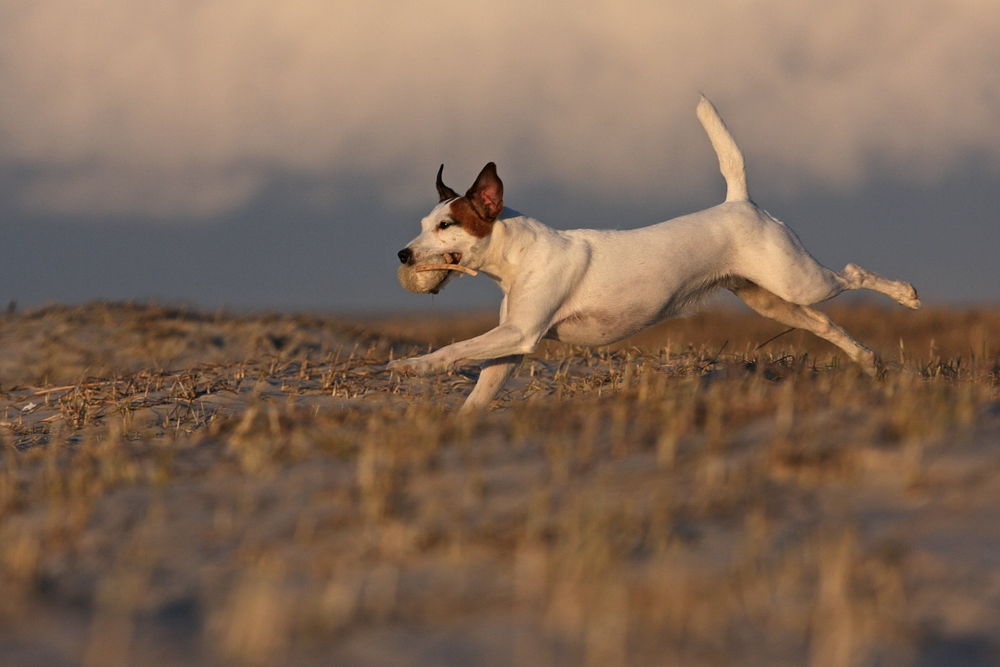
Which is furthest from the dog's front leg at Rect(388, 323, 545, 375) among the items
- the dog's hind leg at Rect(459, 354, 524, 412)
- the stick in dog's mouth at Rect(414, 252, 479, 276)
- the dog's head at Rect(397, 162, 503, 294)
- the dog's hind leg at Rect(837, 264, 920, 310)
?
the dog's hind leg at Rect(837, 264, 920, 310)

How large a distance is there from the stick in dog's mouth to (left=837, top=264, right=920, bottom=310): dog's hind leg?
300cm

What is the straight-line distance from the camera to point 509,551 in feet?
10.2

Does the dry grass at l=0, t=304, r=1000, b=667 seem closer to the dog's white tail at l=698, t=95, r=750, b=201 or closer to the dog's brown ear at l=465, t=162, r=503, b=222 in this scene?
the dog's brown ear at l=465, t=162, r=503, b=222

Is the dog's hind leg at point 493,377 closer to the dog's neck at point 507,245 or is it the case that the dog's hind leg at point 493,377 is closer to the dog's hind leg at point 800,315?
the dog's neck at point 507,245

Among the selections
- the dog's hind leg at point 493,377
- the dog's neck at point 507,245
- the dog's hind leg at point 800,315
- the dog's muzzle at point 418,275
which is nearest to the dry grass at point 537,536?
the dog's muzzle at point 418,275

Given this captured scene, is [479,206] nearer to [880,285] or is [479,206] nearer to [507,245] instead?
[507,245]

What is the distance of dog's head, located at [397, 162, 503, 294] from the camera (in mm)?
6320

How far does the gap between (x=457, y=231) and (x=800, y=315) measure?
2997 millimetres

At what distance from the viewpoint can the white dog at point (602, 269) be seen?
6.34m

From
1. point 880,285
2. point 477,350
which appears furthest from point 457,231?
point 880,285

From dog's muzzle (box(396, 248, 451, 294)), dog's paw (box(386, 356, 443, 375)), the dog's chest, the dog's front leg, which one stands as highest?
dog's muzzle (box(396, 248, 451, 294))

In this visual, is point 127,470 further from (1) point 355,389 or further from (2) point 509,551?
(1) point 355,389

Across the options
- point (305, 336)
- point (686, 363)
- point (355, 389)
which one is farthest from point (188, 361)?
point (686, 363)

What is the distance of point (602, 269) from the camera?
21.9 feet
